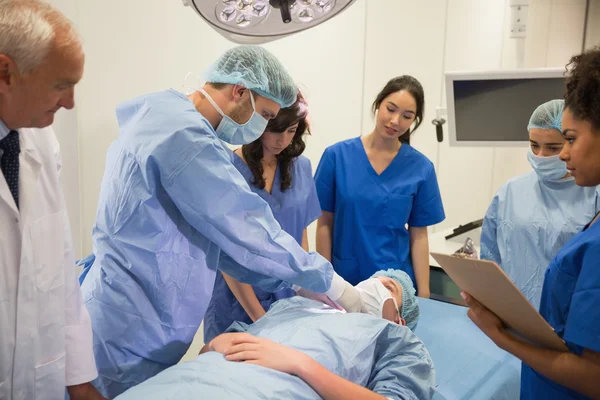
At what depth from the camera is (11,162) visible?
0.89m

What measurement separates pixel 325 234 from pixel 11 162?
1.34m

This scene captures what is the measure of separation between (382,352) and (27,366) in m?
0.88

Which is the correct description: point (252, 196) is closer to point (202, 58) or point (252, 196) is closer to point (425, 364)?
point (425, 364)

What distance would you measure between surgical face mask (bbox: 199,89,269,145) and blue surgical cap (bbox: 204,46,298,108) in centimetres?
5

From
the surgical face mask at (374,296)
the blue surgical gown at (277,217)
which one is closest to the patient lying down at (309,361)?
the surgical face mask at (374,296)

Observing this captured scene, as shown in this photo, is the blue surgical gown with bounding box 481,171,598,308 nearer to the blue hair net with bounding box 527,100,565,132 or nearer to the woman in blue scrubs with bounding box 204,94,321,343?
the blue hair net with bounding box 527,100,565,132

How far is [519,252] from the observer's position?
1.76m

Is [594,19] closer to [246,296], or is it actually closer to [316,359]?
[246,296]

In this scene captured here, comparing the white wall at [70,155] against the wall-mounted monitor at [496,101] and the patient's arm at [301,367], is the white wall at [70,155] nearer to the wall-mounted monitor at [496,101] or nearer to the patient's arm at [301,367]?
the patient's arm at [301,367]

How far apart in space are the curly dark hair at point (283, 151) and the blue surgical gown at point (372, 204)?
0.96 ft

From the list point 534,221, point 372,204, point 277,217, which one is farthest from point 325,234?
point 534,221

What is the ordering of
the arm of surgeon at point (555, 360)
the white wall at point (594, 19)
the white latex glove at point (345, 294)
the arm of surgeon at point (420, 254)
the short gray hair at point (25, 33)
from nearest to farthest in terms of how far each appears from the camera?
the short gray hair at point (25, 33)
the arm of surgeon at point (555, 360)
the white latex glove at point (345, 294)
the arm of surgeon at point (420, 254)
the white wall at point (594, 19)

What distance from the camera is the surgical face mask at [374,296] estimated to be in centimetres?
157

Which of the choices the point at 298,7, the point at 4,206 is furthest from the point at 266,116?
the point at 4,206
